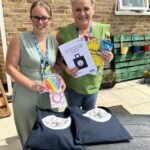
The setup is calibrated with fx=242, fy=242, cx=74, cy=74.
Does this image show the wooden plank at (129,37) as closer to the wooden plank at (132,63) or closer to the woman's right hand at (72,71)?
the wooden plank at (132,63)

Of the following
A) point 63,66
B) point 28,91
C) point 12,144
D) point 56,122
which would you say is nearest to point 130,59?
point 12,144

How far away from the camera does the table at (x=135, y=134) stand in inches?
62.4

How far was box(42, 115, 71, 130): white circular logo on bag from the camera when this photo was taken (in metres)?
1.64

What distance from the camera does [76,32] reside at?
2219 millimetres

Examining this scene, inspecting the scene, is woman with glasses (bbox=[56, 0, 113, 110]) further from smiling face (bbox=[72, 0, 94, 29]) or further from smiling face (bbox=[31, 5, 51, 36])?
smiling face (bbox=[31, 5, 51, 36])

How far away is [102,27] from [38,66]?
0.70 m

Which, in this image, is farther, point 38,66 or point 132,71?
point 132,71

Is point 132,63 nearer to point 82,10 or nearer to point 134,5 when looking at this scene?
point 134,5

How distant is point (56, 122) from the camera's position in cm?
170

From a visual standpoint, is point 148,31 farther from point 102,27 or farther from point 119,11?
point 102,27

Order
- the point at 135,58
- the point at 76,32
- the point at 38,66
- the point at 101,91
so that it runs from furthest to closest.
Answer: the point at 135,58 → the point at 101,91 → the point at 76,32 → the point at 38,66

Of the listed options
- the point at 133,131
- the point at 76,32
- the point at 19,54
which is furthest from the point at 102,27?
the point at 133,131

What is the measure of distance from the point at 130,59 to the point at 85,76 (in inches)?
153

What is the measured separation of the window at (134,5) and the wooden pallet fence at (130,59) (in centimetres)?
62
